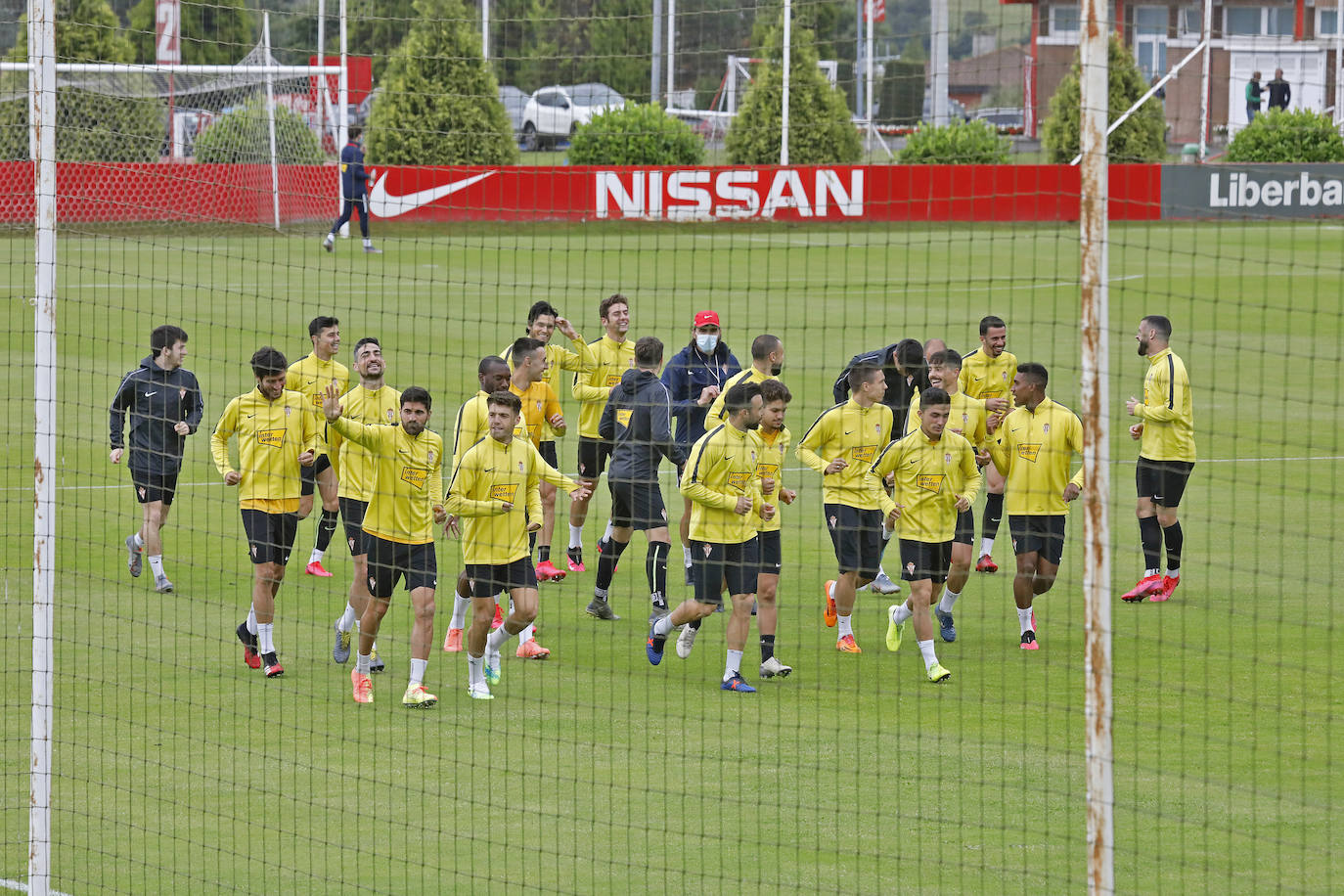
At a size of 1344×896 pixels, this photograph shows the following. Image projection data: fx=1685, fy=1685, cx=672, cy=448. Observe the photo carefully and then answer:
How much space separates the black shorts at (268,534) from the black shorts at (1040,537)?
5.10 m

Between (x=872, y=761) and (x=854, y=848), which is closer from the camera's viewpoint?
(x=854, y=848)

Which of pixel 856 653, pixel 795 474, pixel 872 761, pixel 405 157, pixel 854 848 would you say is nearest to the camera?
pixel 854 848

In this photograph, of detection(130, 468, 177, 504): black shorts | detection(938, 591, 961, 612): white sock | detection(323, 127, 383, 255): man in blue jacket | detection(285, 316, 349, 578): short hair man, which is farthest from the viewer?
detection(323, 127, 383, 255): man in blue jacket

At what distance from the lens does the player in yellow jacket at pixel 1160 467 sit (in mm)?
13516

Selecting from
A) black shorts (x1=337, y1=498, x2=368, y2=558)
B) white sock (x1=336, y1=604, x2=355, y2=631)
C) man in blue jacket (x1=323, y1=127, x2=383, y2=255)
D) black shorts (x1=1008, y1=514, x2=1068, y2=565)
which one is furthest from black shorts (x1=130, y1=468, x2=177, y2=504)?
man in blue jacket (x1=323, y1=127, x2=383, y2=255)

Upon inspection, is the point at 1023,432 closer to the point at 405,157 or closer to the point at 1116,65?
the point at 1116,65

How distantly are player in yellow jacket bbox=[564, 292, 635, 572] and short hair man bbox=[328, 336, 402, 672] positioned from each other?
2.76 m

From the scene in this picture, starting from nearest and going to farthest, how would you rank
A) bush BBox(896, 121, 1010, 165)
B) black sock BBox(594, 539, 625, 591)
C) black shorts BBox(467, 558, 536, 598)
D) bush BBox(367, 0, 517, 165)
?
1. black shorts BBox(467, 558, 536, 598)
2. bush BBox(896, 121, 1010, 165)
3. black sock BBox(594, 539, 625, 591)
4. bush BBox(367, 0, 517, 165)

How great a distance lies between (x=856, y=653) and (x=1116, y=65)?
5452 millimetres

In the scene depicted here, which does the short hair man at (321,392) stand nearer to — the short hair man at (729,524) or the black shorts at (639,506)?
the black shorts at (639,506)

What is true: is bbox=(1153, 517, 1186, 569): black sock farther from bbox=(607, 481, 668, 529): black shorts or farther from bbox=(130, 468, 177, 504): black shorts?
bbox=(130, 468, 177, 504): black shorts

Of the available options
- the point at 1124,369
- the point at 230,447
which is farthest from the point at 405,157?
the point at 1124,369

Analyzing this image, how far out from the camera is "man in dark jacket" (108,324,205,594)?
13609 millimetres

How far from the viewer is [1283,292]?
33844 millimetres
